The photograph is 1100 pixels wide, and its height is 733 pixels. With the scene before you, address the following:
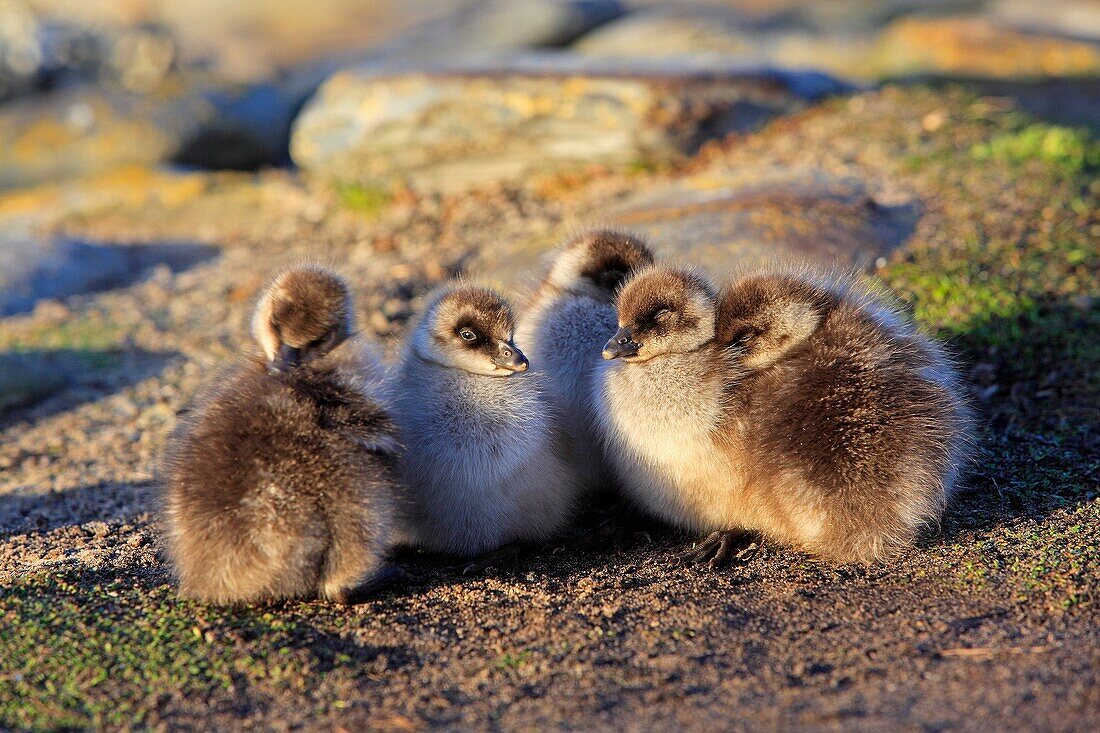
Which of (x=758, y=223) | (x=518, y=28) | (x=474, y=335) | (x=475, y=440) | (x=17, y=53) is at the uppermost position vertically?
(x=17, y=53)

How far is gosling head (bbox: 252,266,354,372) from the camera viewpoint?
478 centimetres

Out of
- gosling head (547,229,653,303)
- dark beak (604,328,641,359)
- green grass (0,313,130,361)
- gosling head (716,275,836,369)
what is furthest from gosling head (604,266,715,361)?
green grass (0,313,130,361)

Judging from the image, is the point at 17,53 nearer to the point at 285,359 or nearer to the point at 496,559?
the point at 285,359

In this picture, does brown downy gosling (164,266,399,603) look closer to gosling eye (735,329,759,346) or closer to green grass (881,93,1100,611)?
gosling eye (735,329,759,346)

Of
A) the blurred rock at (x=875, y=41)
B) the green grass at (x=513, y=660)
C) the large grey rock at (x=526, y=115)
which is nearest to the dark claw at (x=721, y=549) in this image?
the green grass at (x=513, y=660)

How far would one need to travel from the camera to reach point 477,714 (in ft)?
12.5

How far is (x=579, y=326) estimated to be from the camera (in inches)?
239

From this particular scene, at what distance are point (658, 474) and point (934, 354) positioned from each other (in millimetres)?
1425

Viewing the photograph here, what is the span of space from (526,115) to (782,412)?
6.78 meters

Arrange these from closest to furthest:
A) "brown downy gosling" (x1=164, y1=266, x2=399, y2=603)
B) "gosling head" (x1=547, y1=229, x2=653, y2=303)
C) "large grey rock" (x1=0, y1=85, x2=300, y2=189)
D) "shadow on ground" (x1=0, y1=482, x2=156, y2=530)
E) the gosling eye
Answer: "brown downy gosling" (x1=164, y1=266, x2=399, y2=603)
the gosling eye
"shadow on ground" (x1=0, y1=482, x2=156, y2=530)
"gosling head" (x1=547, y1=229, x2=653, y2=303)
"large grey rock" (x1=0, y1=85, x2=300, y2=189)

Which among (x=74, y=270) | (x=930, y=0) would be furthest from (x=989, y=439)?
(x=930, y=0)

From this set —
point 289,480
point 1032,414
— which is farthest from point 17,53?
point 1032,414

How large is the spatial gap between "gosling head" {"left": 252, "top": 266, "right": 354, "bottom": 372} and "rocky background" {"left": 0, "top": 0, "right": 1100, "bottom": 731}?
111cm

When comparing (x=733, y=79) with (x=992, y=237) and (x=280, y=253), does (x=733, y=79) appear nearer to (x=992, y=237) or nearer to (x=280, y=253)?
(x=992, y=237)
